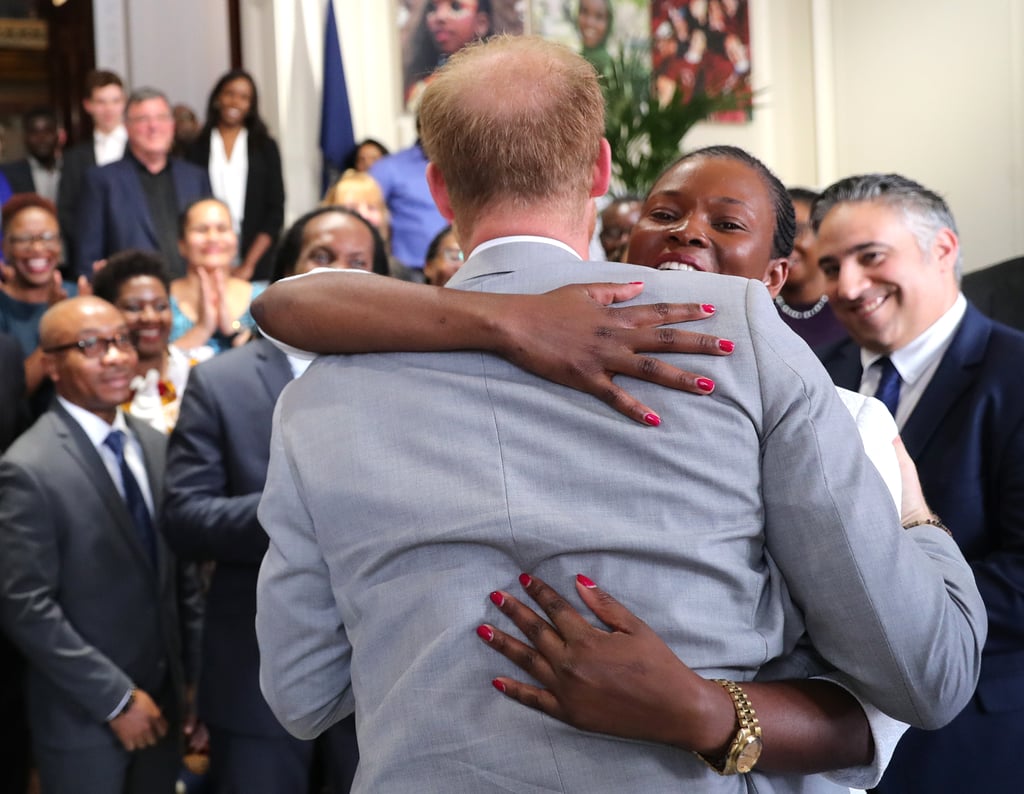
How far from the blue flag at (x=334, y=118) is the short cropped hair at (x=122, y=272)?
3.07 m

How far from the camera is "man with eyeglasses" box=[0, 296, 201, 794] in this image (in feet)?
10.2

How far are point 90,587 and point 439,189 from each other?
7.00 feet

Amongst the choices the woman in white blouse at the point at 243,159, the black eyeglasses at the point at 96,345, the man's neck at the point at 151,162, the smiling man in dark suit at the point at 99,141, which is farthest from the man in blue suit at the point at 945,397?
the smiling man in dark suit at the point at 99,141

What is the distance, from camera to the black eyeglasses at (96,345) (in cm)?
342

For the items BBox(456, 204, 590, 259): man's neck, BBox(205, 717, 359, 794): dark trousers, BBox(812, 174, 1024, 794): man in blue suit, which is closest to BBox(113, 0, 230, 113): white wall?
BBox(205, 717, 359, 794): dark trousers

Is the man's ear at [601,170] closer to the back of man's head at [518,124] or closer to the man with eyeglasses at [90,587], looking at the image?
the back of man's head at [518,124]

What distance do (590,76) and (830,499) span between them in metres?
0.54

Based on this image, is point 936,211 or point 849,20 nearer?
point 936,211

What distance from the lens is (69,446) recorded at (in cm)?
328

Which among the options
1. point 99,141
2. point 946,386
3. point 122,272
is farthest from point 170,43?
point 946,386

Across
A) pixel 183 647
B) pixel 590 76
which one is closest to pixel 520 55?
pixel 590 76

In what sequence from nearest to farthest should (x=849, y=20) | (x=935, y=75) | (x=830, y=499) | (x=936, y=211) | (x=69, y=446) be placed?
(x=830, y=499), (x=936, y=211), (x=69, y=446), (x=935, y=75), (x=849, y=20)

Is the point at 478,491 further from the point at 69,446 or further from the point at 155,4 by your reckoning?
the point at 155,4

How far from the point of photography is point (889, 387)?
2.49m
